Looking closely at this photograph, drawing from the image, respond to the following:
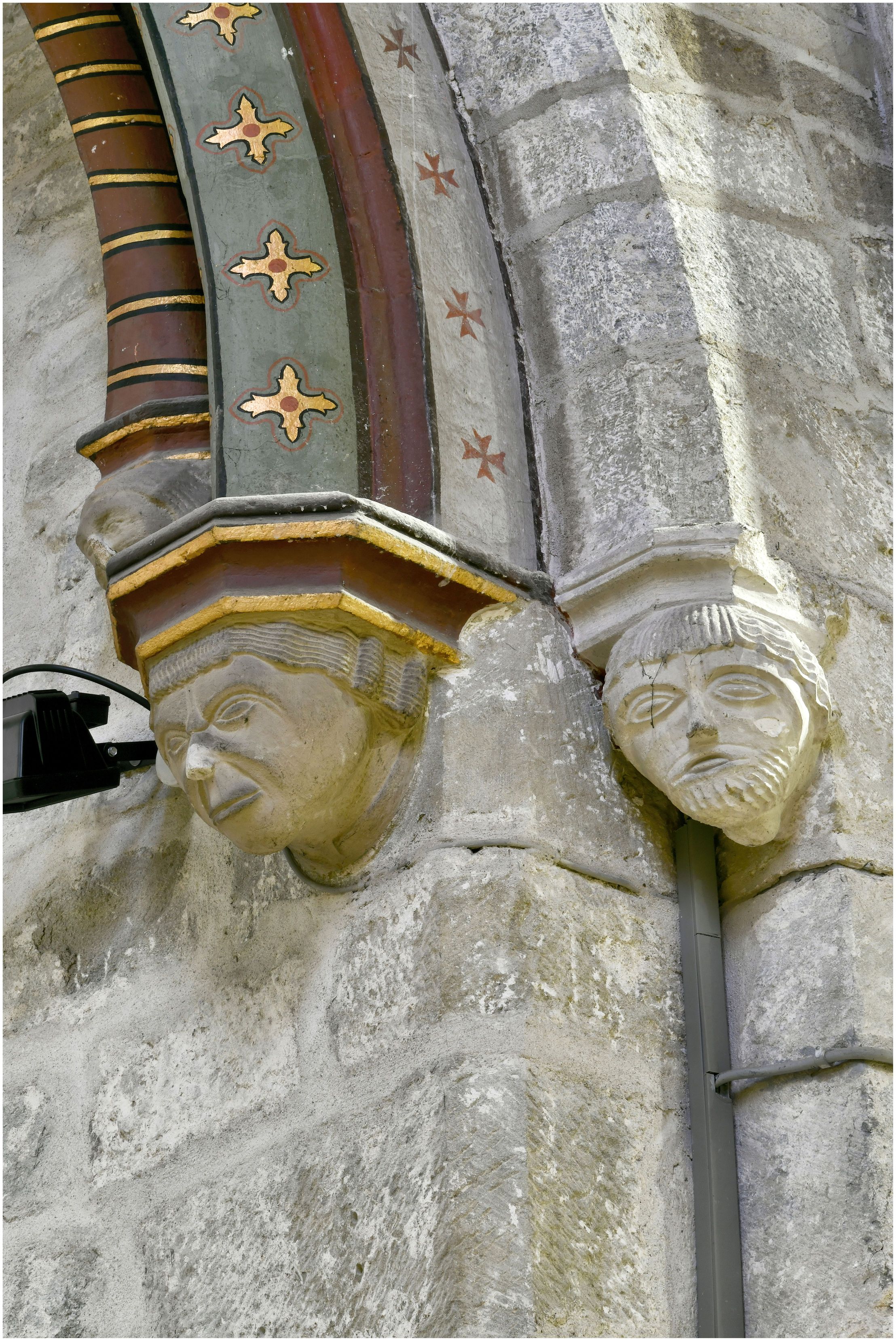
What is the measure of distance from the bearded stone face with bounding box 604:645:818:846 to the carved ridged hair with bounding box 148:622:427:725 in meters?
0.28

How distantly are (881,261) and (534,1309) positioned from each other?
1.64 metres

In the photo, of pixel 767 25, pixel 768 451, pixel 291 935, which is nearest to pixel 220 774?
pixel 291 935

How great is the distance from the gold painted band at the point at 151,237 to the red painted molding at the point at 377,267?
0.27 metres

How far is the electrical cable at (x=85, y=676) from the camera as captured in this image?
2.61 meters

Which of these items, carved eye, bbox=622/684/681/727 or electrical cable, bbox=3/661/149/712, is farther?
electrical cable, bbox=3/661/149/712

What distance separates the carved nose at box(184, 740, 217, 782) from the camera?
7.50ft

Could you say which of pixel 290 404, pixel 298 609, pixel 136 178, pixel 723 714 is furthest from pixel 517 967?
pixel 136 178

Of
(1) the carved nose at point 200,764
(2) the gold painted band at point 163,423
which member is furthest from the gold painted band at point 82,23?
(1) the carved nose at point 200,764

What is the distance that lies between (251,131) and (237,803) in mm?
972

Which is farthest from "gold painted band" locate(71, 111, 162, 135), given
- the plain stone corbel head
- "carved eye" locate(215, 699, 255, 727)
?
"carved eye" locate(215, 699, 255, 727)

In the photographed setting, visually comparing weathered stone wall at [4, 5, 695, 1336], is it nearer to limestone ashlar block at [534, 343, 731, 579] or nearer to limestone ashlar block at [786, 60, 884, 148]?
limestone ashlar block at [534, 343, 731, 579]

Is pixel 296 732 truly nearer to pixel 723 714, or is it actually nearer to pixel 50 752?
pixel 50 752

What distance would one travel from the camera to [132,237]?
2.81 m

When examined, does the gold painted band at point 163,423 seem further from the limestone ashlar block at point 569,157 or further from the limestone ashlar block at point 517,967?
the limestone ashlar block at point 517,967
